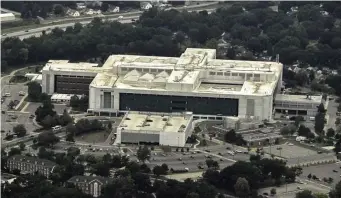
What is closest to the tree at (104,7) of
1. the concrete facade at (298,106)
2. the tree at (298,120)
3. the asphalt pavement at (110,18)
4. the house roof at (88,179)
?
the asphalt pavement at (110,18)

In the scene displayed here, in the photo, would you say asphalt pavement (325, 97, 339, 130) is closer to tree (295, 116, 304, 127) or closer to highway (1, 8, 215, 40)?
tree (295, 116, 304, 127)

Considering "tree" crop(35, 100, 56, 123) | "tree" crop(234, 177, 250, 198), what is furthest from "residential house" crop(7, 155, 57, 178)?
"tree" crop(234, 177, 250, 198)

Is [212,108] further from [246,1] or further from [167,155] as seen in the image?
[246,1]

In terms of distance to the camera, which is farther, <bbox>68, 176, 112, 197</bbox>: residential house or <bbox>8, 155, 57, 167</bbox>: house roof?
<bbox>8, 155, 57, 167</bbox>: house roof

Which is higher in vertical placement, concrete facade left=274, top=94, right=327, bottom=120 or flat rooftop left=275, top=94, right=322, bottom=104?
flat rooftop left=275, top=94, right=322, bottom=104

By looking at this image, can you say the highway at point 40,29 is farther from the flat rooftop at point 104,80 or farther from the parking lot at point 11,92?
the flat rooftop at point 104,80

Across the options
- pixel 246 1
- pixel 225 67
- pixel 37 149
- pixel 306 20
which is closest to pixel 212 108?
pixel 225 67

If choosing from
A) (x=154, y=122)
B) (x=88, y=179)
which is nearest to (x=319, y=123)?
(x=154, y=122)

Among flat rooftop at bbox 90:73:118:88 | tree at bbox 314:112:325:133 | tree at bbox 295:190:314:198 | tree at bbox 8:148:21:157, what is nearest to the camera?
tree at bbox 295:190:314:198
